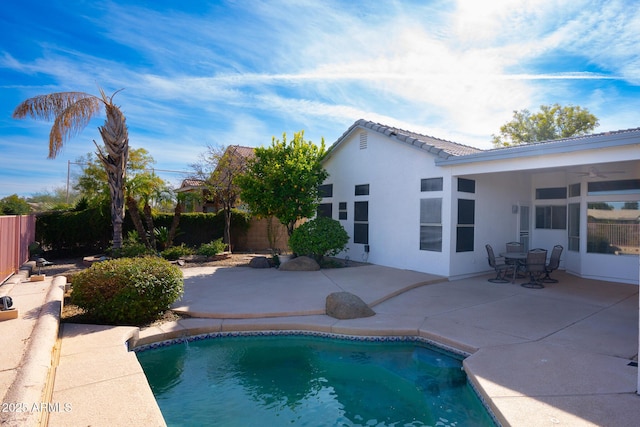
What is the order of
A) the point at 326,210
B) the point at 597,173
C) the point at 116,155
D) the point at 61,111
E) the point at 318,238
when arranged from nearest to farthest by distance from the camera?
1. the point at 597,173
2. the point at 61,111
3. the point at 116,155
4. the point at 318,238
5. the point at 326,210

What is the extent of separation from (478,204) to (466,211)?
2.25 feet

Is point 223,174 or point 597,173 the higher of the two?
point 223,174

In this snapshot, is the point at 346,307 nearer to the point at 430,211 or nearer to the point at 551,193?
the point at 430,211

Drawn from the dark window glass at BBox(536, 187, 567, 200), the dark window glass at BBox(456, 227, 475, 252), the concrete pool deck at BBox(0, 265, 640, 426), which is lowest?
the concrete pool deck at BBox(0, 265, 640, 426)

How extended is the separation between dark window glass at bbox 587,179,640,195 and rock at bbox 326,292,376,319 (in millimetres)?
8105

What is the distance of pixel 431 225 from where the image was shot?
1101 centimetres

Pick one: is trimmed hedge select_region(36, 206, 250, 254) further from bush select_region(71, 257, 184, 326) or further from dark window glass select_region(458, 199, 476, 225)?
dark window glass select_region(458, 199, 476, 225)

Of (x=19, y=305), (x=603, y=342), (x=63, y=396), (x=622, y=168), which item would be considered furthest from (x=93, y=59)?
(x=622, y=168)

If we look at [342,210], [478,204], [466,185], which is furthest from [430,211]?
[342,210]

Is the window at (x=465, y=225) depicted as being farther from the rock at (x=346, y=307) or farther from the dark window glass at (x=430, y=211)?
the rock at (x=346, y=307)

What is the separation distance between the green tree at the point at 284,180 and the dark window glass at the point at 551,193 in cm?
792

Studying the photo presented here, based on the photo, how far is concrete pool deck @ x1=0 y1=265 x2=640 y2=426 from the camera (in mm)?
3711

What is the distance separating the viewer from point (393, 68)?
11.9 meters

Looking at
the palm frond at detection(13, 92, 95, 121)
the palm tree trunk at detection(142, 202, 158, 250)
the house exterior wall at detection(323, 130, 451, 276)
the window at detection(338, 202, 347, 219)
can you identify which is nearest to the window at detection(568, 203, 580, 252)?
the house exterior wall at detection(323, 130, 451, 276)
